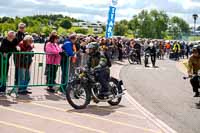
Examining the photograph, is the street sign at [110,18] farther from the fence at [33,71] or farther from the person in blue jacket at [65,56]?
the person in blue jacket at [65,56]

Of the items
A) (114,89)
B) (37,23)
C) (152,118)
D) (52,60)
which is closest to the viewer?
(152,118)

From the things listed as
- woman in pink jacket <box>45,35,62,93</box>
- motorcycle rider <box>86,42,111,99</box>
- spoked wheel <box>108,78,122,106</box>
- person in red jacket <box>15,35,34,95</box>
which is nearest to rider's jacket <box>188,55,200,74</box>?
spoked wheel <box>108,78,122,106</box>

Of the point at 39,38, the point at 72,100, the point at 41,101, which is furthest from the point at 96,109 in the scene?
the point at 39,38

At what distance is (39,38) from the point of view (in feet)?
242

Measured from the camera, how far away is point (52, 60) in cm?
1306

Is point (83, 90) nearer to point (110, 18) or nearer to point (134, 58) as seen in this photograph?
point (110, 18)

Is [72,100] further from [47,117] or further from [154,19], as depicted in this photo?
[154,19]

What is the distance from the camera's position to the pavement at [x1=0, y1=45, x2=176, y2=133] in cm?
879

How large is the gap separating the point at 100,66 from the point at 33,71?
355 cm

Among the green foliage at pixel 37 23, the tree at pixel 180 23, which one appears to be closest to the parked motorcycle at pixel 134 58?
the green foliage at pixel 37 23

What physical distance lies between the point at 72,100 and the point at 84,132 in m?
2.41

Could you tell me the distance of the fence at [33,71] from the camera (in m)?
12.1

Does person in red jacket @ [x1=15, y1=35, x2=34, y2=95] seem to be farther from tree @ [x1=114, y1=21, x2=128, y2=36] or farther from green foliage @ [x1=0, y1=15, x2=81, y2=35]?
tree @ [x1=114, y1=21, x2=128, y2=36]

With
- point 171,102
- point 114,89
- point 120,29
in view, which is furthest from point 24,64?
point 120,29
